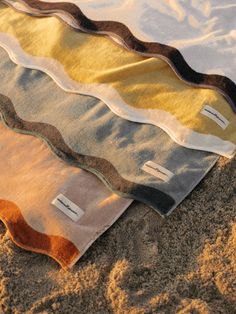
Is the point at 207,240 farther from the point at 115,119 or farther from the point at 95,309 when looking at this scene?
the point at 115,119

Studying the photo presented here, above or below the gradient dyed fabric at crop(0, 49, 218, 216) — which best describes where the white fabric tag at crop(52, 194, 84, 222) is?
below

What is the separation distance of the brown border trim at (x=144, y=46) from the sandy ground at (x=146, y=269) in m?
0.37

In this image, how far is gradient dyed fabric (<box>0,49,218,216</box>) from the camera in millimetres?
1461

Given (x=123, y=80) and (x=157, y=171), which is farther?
(x=123, y=80)

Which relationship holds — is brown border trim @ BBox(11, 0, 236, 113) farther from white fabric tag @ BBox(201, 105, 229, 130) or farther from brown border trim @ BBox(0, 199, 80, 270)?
brown border trim @ BBox(0, 199, 80, 270)

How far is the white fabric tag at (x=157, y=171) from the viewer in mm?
1477

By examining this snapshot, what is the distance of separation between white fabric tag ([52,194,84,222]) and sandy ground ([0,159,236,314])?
0.10 meters

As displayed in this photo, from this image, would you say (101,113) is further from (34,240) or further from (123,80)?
(34,240)

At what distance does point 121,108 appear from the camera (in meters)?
1.67

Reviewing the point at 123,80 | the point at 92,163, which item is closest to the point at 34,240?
the point at 92,163

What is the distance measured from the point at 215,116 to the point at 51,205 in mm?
588

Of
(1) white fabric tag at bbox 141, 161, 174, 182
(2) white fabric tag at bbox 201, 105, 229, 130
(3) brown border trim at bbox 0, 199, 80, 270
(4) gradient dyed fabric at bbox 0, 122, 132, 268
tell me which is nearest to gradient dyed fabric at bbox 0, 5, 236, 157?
(2) white fabric tag at bbox 201, 105, 229, 130

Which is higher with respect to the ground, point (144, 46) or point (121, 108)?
point (144, 46)

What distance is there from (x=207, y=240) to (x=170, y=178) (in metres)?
0.21
